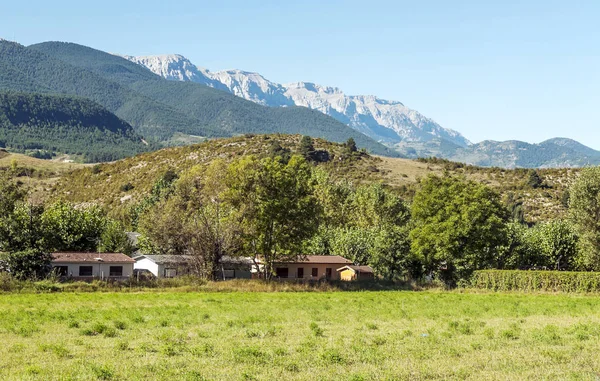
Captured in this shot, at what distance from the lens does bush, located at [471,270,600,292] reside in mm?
58969

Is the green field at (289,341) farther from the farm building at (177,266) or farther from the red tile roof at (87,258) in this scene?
the farm building at (177,266)

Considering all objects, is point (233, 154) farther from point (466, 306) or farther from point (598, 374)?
point (598, 374)

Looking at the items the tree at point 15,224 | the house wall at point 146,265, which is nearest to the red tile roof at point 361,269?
the house wall at point 146,265

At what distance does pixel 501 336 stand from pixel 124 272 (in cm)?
5017

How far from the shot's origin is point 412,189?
153 m

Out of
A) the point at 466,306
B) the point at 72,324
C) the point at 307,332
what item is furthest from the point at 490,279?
A: the point at 72,324

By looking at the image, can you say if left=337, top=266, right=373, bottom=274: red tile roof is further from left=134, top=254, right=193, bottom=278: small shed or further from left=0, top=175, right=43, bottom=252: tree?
left=0, top=175, right=43, bottom=252: tree

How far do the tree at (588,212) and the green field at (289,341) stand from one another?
2983cm

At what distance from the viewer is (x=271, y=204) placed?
63.4m

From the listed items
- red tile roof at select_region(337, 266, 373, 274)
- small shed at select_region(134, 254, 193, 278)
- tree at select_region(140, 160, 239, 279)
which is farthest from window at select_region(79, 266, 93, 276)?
red tile roof at select_region(337, 266, 373, 274)

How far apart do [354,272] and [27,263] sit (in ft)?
135

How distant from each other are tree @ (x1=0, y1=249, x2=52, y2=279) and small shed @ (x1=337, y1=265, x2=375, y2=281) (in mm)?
38640

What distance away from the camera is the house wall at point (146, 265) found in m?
73.6

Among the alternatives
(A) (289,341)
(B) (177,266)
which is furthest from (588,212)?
(A) (289,341)
